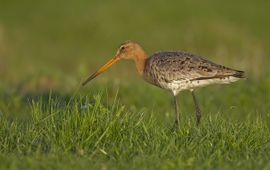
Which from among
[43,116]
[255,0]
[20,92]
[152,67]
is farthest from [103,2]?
[43,116]

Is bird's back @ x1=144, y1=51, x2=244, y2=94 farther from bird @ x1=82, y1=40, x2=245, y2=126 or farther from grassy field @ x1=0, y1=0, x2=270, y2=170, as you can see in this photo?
grassy field @ x1=0, y1=0, x2=270, y2=170

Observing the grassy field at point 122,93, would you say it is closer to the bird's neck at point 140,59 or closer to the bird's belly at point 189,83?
Result: the bird's belly at point 189,83

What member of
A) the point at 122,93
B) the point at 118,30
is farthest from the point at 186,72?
the point at 118,30

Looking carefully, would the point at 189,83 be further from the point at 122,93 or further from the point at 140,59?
the point at 122,93

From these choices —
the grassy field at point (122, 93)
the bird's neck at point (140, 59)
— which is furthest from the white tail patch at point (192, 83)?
the bird's neck at point (140, 59)

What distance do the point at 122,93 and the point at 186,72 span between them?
2.77 metres

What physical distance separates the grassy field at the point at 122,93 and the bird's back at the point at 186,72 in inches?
16.6

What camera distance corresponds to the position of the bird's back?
347 inches

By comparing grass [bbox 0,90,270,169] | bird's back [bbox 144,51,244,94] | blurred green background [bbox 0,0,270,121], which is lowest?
grass [bbox 0,90,270,169]

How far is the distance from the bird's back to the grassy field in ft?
1.38

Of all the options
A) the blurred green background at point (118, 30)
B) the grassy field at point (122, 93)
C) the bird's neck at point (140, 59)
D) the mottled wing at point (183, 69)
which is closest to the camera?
the grassy field at point (122, 93)

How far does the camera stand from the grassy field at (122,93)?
21.4 feet

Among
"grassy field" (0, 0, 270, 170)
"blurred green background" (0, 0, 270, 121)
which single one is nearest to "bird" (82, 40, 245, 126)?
"grassy field" (0, 0, 270, 170)

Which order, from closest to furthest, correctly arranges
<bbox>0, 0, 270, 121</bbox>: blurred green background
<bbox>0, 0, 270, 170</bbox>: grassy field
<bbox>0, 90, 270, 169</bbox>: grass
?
<bbox>0, 90, 270, 169</bbox>: grass → <bbox>0, 0, 270, 170</bbox>: grassy field → <bbox>0, 0, 270, 121</bbox>: blurred green background
